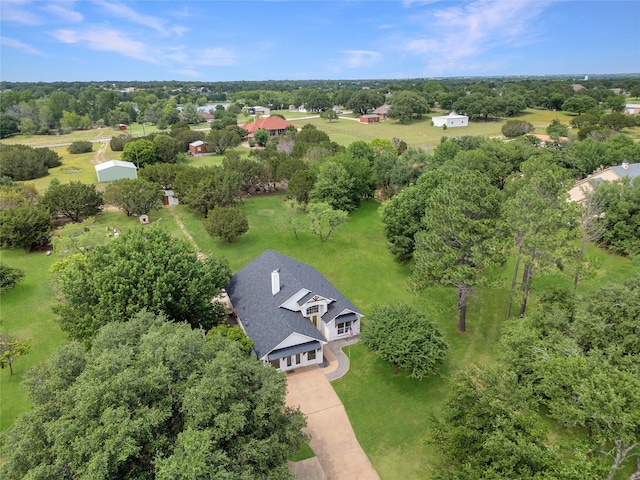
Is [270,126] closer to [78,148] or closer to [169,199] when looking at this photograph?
[78,148]

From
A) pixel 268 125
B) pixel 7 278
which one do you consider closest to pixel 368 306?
pixel 7 278

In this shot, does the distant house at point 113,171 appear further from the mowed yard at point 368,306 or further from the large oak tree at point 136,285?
the large oak tree at point 136,285

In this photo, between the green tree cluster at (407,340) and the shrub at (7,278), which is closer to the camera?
the green tree cluster at (407,340)

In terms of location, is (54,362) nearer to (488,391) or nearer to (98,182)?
(488,391)

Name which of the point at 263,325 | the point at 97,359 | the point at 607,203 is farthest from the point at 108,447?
the point at 607,203

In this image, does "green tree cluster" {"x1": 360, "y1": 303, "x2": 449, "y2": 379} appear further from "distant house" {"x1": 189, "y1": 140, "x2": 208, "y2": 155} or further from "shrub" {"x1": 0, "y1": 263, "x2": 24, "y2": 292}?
"distant house" {"x1": 189, "y1": 140, "x2": 208, "y2": 155}

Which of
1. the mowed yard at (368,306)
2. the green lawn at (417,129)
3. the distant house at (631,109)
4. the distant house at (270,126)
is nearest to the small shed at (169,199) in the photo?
the mowed yard at (368,306)
